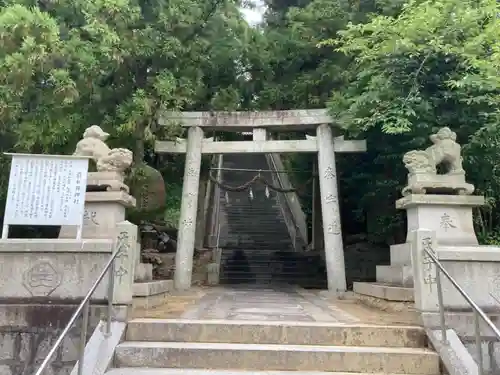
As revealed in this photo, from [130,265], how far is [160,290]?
232cm

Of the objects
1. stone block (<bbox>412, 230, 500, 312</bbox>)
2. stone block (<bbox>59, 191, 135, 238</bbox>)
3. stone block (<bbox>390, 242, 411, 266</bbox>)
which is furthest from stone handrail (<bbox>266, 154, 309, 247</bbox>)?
stone block (<bbox>412, 230, 500, 312</bbox>)

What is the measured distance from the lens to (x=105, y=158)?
7.05 meters

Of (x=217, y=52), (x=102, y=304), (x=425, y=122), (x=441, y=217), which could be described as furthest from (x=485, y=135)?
(x=102, y=304)

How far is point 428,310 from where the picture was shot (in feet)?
16.6

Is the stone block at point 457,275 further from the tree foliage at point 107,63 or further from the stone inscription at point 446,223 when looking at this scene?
the tree foliage at point 107,63

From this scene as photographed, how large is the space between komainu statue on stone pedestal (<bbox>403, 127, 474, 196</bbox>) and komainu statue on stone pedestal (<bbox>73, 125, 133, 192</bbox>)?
4.47 metres

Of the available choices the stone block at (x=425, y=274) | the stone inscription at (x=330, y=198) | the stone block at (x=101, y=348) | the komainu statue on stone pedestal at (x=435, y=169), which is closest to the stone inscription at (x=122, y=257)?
the stone block at (x=101, y=348)

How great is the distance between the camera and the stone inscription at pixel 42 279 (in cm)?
513

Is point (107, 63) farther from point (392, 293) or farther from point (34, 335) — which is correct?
point (392, 293)

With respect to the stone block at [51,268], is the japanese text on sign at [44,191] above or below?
above

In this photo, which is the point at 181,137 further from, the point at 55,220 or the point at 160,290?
the point at 55,220

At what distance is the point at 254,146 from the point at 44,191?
18.3 feet

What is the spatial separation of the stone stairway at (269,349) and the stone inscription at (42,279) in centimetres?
100

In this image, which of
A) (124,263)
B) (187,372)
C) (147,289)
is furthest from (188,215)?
(187,372)
